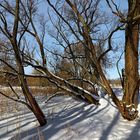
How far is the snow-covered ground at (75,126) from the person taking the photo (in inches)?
241

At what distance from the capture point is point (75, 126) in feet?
22.4

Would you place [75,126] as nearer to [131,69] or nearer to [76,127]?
[76,127]

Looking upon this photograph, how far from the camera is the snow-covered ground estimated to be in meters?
6.12

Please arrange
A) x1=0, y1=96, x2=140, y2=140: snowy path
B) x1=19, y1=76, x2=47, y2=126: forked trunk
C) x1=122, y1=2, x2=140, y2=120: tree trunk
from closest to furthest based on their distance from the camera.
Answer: x1=0, y1=96, x2=140, y2=140: snowy path
x1=19, y1=76, x2=47, y2=126: forked trunk
x1=122, y1=2, x2=140, y2=120: tree trunk

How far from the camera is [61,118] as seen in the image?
25.7 feet

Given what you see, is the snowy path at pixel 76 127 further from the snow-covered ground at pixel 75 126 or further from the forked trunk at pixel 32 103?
the forked trunk at pixel 32 103

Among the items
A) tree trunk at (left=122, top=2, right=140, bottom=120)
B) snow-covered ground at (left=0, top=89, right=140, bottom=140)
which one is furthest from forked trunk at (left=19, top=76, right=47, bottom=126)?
tree trunk at (left=122, top=2, right=140, bottom=120)

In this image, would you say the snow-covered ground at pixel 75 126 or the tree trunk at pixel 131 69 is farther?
the tree trunk at pixel 131 69

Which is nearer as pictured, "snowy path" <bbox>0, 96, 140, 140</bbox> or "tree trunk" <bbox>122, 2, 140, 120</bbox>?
"snowy path" <bbox>0, 96, 140, 140</bbox>

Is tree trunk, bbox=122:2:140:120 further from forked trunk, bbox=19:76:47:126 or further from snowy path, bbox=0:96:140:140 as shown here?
forked trunk, bbox=19:76:47:126

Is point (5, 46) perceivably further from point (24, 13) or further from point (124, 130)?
point (124, 130)

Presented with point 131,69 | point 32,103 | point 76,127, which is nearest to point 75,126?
point 76,127

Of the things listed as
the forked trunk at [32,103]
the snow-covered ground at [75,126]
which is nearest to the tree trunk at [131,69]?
the snow-covered ground at [75,126]

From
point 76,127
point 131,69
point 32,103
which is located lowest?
point 76,127
